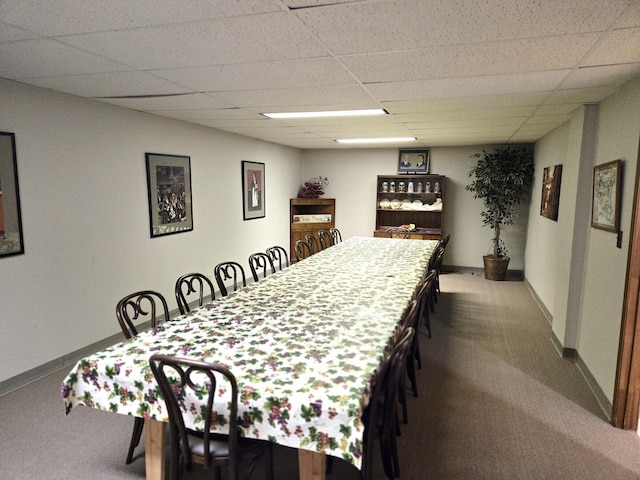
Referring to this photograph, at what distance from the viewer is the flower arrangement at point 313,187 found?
747 centimetres

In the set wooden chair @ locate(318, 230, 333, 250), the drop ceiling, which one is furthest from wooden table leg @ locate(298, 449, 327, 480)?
wooden chair @ locate(318, 230, 333, 250)

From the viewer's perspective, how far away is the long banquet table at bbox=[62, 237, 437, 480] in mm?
1440

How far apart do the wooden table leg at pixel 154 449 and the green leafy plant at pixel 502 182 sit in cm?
573

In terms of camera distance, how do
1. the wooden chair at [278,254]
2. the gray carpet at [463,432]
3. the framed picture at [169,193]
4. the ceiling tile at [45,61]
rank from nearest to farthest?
the ceiling tile at [45,61]
the gray carpet at [463,432]
the framed picture at [169,193]
the wooden chair at [278,254]

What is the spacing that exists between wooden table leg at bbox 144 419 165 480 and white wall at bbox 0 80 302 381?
1.73m

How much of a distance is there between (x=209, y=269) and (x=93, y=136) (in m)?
2.16

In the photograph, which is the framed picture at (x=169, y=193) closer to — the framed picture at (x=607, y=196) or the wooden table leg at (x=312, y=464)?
the wooden table leg at (x=312, y=464)

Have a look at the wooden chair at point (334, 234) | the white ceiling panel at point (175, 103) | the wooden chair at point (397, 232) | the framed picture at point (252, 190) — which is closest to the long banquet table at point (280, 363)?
the white ceiling panel at point (175, 103)

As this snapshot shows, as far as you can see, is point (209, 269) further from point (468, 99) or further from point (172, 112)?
point (468, 99)

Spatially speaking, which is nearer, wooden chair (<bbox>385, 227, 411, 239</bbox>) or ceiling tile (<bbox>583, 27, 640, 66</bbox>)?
ceiling tile (<bbox>583, 27, 640, 66</bbox>)

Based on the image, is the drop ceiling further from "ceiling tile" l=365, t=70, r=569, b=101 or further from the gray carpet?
the gray carpet

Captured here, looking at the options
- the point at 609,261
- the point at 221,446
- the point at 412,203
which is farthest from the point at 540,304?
the point at 221,446

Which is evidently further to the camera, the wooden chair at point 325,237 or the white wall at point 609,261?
the wooden chair at point 325,237

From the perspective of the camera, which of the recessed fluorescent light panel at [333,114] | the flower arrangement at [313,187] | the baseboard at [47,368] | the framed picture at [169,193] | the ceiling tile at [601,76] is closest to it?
the ceiling tile at [601,76]
